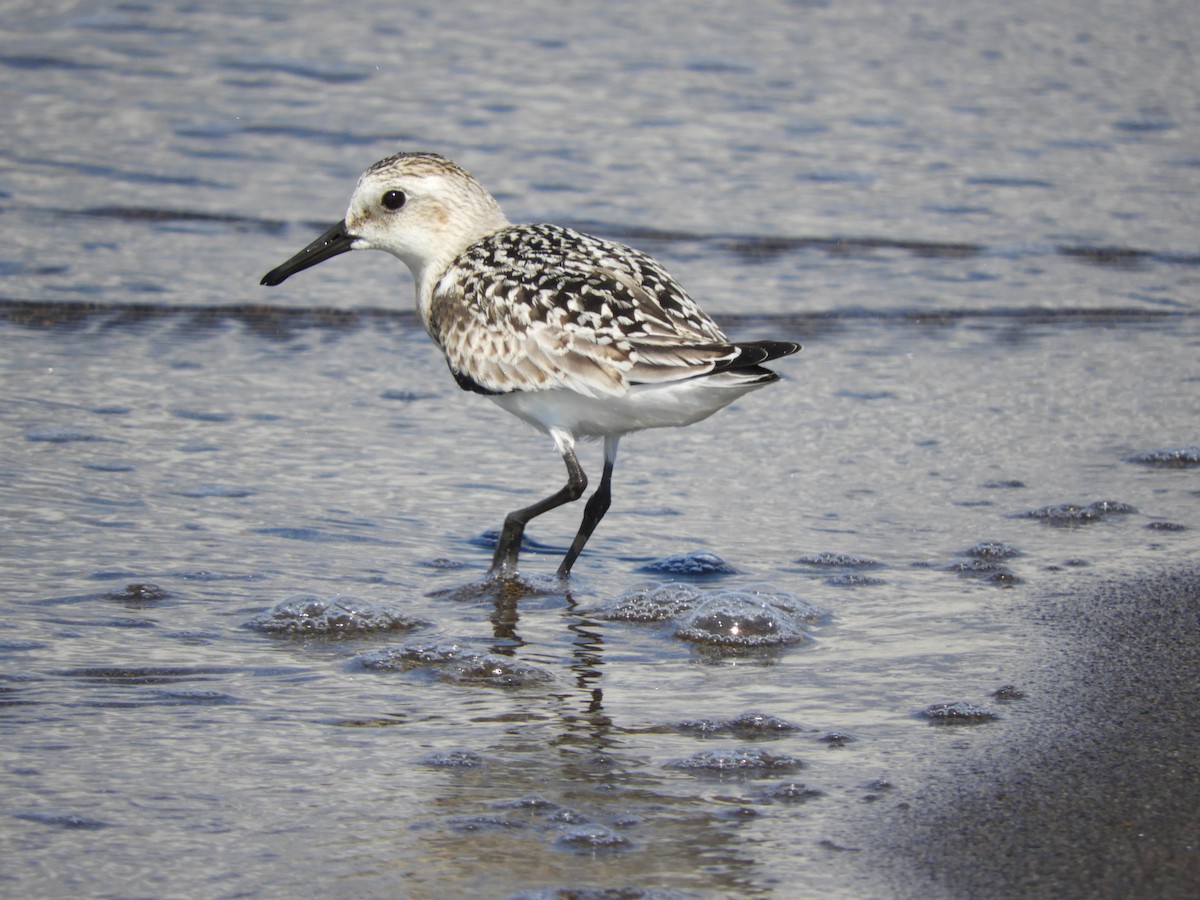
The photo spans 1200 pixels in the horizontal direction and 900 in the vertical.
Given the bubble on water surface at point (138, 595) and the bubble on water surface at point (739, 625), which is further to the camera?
the bubble on water surface at point (138, 595)

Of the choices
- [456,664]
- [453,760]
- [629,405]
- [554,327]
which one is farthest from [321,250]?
[453,760]

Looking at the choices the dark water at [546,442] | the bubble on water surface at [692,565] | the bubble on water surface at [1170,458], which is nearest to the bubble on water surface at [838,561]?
the dark water at [546,442]

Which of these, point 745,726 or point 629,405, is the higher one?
point 629,405

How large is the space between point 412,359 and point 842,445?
7.20 ft

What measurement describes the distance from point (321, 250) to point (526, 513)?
146 cm

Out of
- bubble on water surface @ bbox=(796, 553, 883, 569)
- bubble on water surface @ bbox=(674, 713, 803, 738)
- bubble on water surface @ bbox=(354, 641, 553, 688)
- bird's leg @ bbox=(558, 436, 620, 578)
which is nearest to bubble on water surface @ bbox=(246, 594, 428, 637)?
bubble on water surface @ bbox=(354, 641, 553, 688)

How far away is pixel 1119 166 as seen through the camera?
434 inches

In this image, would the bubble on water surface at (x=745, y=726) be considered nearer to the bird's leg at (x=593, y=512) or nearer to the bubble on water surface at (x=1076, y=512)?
the bird's leg at (x=593, y=512)

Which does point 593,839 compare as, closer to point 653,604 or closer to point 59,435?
point 653,604

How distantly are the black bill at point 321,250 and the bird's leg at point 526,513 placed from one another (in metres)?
1.24

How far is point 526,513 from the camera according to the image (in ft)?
17.6

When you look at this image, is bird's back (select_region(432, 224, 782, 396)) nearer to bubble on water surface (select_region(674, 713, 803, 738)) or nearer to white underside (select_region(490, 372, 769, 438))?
white underside (select_region(490, 372, 769, 438))

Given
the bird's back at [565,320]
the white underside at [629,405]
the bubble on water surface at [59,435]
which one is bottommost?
the bubble on water surface at [59,435]

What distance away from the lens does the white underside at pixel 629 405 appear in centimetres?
491
